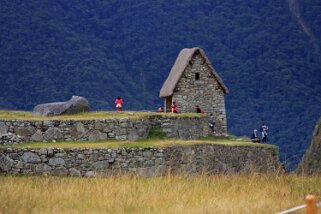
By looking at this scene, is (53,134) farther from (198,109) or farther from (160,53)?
(160,53)

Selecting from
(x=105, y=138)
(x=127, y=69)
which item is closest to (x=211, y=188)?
(x=105, y=138)

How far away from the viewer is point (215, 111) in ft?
151

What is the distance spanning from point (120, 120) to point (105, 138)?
0.96 meters

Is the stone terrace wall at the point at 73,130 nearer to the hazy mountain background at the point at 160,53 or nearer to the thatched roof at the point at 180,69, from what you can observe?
the thatched roof at the point at 180,69

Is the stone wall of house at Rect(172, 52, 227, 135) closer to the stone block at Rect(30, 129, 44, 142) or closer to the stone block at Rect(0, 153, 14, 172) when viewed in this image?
the stone block at Rect(30, 129, 44, 142)

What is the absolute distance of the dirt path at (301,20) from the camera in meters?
95.6

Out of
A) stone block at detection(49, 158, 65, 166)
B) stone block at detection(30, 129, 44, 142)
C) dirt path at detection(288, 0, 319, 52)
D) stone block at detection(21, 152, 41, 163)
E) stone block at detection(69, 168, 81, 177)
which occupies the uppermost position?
dirt path at detection(288, 0, 319, 52)

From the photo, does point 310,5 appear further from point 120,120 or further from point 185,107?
point 120,120

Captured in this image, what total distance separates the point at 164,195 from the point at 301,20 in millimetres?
82163

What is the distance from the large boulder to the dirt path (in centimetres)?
6062

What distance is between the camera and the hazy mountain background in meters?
77.8

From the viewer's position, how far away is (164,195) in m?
18.6

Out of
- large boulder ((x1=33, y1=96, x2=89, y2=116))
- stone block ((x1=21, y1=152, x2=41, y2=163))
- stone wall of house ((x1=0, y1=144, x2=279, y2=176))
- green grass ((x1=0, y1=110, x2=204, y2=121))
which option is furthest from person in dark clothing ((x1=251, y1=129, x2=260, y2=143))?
stone block ((x1=21, y1=152, x2=41, y2=163))

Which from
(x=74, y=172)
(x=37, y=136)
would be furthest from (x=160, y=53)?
(x=74, y=172)
